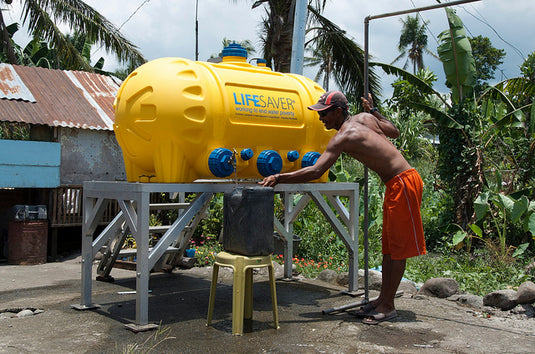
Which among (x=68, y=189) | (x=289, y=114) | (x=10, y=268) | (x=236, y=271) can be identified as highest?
(x=289, y=114)

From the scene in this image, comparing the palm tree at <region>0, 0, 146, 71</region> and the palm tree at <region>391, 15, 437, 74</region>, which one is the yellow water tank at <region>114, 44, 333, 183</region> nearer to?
the palm tree at <region>0, 0, 146, 71</region>

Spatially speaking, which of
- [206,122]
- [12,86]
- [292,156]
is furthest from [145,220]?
[12,86]

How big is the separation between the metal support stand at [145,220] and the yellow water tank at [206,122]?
257 millimetres

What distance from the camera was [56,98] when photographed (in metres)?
10.6

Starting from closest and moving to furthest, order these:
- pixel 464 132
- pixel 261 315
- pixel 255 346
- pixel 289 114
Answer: pixel 255 346
pixel 261 315
pixel 289 114
pixel 464 132

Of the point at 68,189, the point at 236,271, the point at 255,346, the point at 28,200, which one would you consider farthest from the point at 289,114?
the point at 28,200

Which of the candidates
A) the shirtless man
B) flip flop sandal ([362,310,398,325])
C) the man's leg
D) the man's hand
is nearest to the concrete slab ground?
flip flop sandal ([362,310,398,325])

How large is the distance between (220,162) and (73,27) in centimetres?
1022

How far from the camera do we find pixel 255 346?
15.1 feet

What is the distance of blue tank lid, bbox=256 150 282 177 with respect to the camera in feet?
19.3

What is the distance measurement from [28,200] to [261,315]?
6674mm

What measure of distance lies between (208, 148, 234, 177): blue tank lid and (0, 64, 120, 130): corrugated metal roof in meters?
5.32

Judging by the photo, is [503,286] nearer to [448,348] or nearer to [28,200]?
[448,348]

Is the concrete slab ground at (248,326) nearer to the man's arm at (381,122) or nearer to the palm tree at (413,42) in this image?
the man's arm at (381,122)
